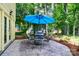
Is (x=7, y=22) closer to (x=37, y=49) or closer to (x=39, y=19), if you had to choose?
(x=39, y=19)

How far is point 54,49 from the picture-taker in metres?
6.39

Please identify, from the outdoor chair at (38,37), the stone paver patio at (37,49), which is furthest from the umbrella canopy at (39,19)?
the stone paver patio at (37,49)

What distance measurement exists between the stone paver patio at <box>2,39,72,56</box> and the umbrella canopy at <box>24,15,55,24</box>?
591 millimetres

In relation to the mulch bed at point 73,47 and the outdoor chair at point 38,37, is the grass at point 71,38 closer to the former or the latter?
the mulch bed at point 73,47

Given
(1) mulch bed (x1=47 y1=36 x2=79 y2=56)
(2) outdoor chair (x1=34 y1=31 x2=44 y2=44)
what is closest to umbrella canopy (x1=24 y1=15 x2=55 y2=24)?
(2) outdoor chair (x1=34 y1=31 x2=44 y2=44)

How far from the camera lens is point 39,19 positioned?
6.32 metres

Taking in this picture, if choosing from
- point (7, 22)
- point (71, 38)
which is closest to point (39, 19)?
point (71, 38)

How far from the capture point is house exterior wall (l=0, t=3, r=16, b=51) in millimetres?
6312

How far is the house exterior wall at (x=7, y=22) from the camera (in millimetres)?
6312

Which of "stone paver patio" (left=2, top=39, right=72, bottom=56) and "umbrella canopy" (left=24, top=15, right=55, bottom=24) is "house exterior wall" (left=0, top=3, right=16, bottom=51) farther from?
"umbrella canopy" (left=24, top=15, right=55, bottom=24)

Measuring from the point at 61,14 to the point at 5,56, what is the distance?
1.89m

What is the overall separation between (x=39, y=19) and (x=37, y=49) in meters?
0.83

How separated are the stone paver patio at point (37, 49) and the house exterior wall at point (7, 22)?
28 centimetres

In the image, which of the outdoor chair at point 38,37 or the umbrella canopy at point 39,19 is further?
the outdoor chair at point 38,37
